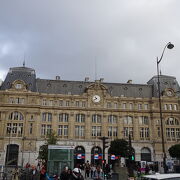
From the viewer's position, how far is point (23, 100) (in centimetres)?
5675

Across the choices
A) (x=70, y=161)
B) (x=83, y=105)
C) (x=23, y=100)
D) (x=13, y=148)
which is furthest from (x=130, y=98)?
(x=70, y=161)

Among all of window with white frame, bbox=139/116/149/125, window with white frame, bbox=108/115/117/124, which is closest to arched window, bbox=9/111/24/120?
window with white frame, bbox=108/115/117/124

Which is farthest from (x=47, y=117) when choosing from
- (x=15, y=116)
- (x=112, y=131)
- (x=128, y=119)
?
(x=128, y=119)

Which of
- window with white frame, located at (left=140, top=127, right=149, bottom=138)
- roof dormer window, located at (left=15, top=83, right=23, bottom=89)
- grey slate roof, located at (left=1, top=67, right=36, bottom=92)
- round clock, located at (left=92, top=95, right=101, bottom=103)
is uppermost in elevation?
grey slate roof, located at (left=1, top=67, right=36, bottom=92)

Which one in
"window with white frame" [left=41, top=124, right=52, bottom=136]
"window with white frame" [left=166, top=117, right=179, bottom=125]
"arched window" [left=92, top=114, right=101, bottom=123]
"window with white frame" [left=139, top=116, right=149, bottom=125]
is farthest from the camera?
"window with white frame" [left=166, top=117, right=179, bottom=125]

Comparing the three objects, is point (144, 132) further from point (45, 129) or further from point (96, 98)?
point (45, 129)

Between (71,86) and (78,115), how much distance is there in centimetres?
864

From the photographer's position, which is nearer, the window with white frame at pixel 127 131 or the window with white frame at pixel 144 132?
Answer: the window with white frame at pixel 127 131

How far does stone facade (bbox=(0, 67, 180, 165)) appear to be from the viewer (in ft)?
179

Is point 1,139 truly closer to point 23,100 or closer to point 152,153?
point 23,100

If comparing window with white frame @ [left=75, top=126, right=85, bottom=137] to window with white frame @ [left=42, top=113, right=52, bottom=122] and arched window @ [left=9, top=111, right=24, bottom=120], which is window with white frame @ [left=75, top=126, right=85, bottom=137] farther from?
arched window @ [left=9, top=111, right=24, bottom=120]

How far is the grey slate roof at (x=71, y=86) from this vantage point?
6003 centimetres

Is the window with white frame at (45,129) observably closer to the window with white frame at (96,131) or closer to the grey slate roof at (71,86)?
the grey slate roof at (71,86)

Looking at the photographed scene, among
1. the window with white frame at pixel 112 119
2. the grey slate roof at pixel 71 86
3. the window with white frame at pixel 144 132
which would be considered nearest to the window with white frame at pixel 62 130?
the grey slate roof at pixel 71 86
